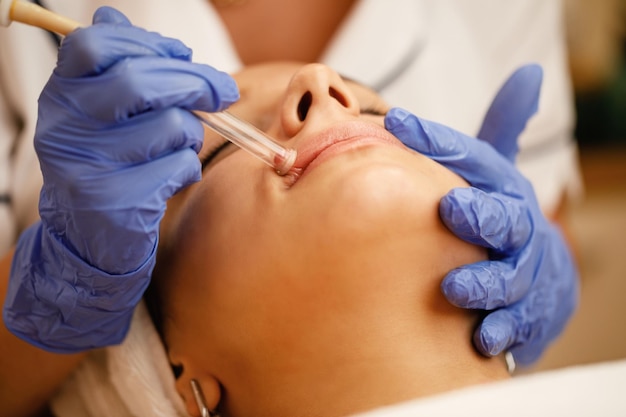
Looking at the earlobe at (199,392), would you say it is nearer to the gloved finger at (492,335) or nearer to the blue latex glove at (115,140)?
the blue latex glove at (115,140)

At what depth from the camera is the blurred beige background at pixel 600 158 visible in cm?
239

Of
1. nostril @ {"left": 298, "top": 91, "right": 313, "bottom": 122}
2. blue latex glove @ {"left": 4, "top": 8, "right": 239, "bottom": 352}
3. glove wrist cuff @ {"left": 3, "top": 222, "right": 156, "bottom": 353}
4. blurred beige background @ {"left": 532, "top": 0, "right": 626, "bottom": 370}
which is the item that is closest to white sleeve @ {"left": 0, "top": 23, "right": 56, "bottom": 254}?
glove wrist cuff @ {"left": 3, "top": 222, "right": 156, "bottom": 353}

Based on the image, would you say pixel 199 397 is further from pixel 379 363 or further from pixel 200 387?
pixel 379 363

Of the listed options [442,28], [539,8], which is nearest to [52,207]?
[442,28]

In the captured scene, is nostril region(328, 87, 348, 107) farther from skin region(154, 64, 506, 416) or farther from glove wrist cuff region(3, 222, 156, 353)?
glove wrist cuff region(3, 222, 156, 353)

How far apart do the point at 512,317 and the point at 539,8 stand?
1084 millimetres

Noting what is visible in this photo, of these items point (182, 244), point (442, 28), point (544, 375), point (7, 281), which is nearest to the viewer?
point (544, 375)

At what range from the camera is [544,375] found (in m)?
0.73

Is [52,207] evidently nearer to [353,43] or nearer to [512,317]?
[512,317]

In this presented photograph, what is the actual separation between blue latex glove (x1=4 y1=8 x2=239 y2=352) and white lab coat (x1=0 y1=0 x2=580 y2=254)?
0.36 m

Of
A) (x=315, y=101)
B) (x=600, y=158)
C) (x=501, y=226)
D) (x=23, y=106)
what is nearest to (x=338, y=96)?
(x=315, y=101)

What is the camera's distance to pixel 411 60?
1502mm

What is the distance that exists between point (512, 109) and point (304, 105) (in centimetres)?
39

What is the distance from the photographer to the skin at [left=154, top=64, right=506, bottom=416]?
80 cm
